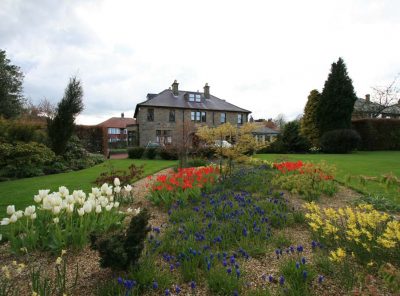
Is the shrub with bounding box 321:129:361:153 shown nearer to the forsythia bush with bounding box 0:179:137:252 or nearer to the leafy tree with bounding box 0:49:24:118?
the forsythia bush with bounding box 0:179:137:252

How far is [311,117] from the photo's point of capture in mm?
26172

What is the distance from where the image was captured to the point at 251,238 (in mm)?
3344

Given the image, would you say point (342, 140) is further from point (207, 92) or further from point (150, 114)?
point (150, 114)

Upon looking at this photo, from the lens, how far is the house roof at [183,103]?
3228 cm

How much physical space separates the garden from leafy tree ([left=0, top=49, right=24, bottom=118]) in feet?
78.8

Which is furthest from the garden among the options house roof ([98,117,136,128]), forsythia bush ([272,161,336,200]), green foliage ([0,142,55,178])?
house roof ([98,117,136,128])

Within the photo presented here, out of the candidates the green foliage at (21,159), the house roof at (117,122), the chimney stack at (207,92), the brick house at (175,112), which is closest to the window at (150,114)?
the brick house at (175,112)

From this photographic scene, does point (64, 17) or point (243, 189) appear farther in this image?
point (64, 17)

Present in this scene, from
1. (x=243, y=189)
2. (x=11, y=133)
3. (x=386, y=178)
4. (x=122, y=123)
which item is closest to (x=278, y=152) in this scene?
(x=243, y=189)

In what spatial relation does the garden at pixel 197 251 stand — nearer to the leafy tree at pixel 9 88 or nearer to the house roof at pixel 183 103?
the leafy tree at pixel 9 88

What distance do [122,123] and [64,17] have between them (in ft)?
187

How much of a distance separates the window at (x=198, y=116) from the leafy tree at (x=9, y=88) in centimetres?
1937

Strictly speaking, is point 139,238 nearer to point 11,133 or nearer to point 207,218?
point 207,218

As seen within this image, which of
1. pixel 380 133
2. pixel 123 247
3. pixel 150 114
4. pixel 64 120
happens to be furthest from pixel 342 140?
pixel 123 247
